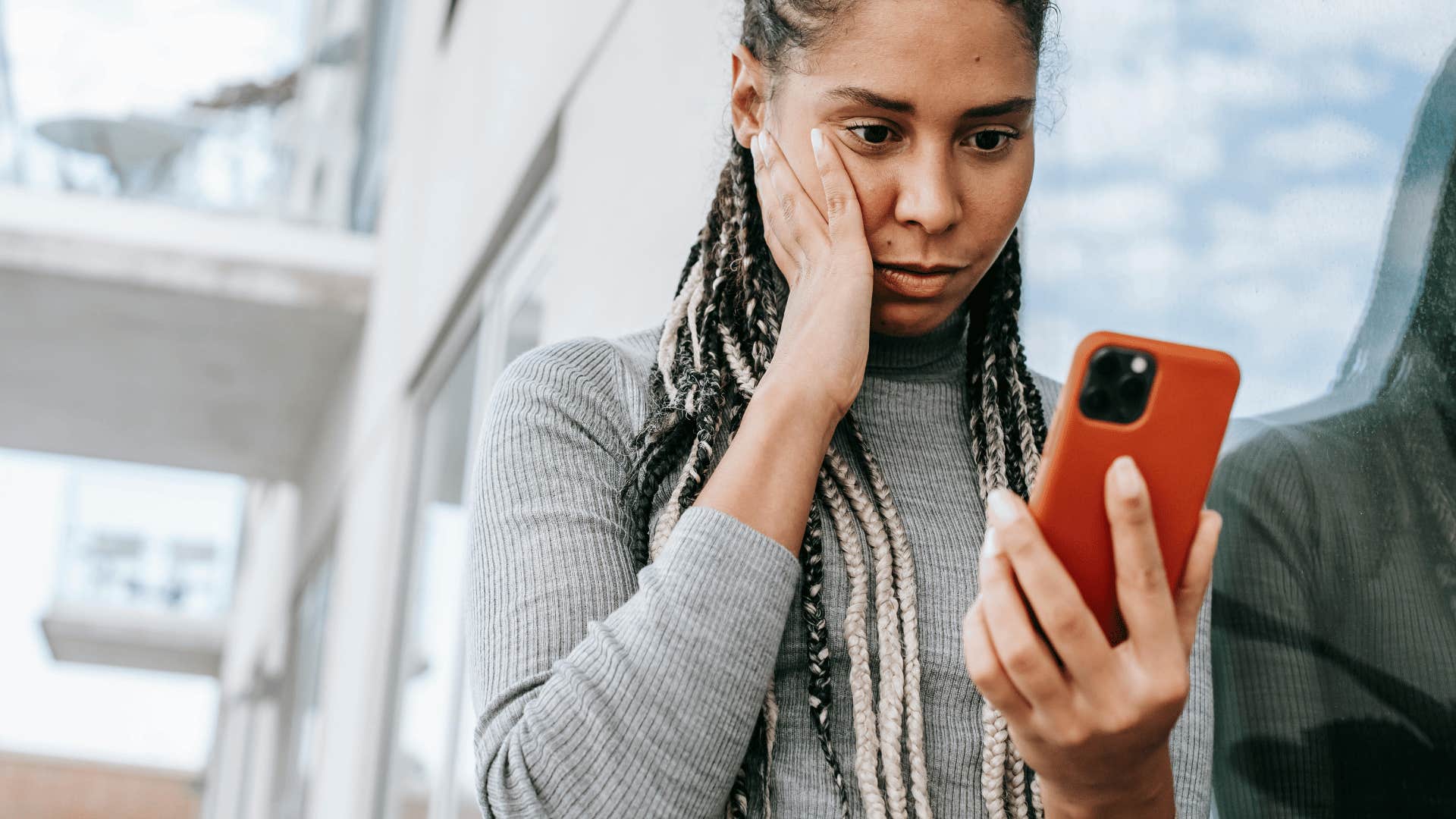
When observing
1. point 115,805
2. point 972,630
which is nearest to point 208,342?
point 972,630

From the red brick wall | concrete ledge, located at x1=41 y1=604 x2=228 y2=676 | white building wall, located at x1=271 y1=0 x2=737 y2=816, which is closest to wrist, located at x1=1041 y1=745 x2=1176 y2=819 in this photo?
white building wall, located at x1=271 y1=0 x2=737 y2=816

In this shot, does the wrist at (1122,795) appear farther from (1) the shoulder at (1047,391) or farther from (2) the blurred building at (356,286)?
(2) the blurred building at (356,286)

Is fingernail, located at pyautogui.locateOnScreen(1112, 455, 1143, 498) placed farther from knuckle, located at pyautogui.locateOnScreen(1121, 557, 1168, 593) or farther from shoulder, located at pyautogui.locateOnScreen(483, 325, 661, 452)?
shoulder, located at pyautogui.locateOnScreen(483, 325, 661, 452)

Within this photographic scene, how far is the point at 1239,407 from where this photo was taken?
1.10m

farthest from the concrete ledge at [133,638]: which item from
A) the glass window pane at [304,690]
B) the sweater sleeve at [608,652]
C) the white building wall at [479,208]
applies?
the sweater sleeve at [608,652]

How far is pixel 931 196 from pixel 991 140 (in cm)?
7

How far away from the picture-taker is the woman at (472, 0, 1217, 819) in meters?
0.81

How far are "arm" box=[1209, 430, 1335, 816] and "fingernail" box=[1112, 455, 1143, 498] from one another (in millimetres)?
461

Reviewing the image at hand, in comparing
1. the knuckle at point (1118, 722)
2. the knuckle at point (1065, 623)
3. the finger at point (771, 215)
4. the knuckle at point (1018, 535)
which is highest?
the finger at point (771, 215)

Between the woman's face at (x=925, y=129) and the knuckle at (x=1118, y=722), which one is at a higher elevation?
the woman's face at (x=925, y=129)

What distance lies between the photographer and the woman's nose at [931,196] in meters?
0.94

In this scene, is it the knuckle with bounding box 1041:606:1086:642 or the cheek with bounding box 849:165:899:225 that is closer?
the knuckle with bounding box 1041:606:1086:642

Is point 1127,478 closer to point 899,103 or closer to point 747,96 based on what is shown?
point 899,103

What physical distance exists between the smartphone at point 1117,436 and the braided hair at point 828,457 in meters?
0.25
